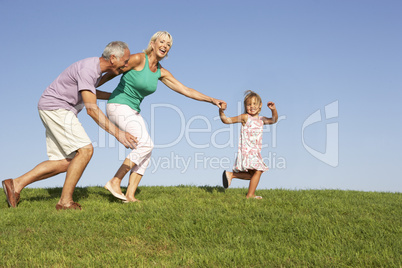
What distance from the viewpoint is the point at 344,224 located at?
209 inches

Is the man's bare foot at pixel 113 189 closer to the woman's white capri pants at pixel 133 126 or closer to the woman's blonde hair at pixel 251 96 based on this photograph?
the woman's white capri pants at pixel 133 126

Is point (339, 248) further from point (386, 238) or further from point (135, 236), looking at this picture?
point (135, 236)

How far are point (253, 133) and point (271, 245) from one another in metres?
3.14

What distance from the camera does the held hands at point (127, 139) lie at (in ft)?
19.6

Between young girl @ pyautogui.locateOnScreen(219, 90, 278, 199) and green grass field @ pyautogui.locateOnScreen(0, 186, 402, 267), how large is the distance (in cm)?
69

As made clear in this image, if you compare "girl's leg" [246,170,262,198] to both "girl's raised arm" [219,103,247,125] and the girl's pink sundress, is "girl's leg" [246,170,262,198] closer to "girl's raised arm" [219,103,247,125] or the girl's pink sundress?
the girl's pink sundress

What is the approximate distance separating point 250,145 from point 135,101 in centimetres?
228

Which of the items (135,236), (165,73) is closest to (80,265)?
(135,236)

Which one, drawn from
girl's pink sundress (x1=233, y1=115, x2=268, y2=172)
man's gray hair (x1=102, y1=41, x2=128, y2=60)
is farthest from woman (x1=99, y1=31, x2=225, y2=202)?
girl's pink sundress (x1=233, y1=115, x2=268, y2=172)

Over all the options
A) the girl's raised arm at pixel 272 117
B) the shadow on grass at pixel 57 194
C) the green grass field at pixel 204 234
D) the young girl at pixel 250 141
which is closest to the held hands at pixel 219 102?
the young girl at pixel 250 141

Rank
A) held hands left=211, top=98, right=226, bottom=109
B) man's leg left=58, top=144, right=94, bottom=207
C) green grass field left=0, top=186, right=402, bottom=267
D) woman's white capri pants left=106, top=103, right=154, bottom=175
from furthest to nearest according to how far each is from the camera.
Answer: held hands left=211, top=98, right=226, bottom=109
woman's white capri pants left=106, top=103, right=154, bottom=175
man's leg left=58, top=144, right=94, bottom=207
green grass field left=0, top=186, right=402, bottom=267

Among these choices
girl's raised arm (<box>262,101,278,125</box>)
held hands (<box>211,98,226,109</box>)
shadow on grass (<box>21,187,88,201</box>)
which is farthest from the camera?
shadow on grass (<box>21,187,88,201</box>)

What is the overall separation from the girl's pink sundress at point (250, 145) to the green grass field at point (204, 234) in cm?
79

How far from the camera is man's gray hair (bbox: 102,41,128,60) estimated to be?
234 inches
